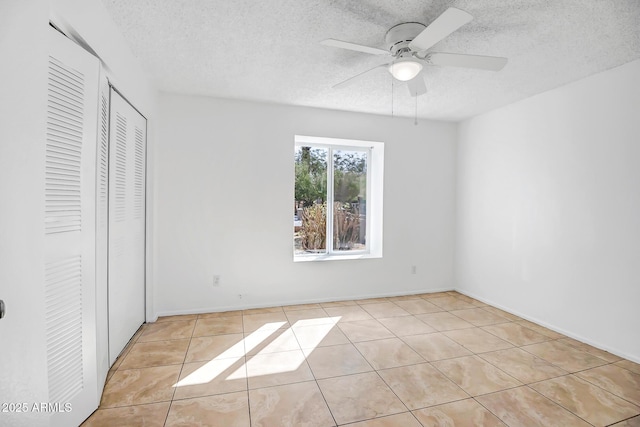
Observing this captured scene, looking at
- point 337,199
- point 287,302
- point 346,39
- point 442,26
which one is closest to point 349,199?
point 337,199

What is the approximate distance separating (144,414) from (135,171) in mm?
1912

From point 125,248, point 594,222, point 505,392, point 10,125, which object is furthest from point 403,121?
point 10,125

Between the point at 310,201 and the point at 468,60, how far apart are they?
2.52 m

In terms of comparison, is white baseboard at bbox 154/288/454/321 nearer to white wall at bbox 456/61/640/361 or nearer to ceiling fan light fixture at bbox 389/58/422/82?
white wall at bbox 456/61/640/361

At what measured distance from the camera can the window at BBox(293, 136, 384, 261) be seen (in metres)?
4.02

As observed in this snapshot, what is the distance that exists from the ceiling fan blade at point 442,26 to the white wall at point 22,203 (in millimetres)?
1800

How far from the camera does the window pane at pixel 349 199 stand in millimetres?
4207

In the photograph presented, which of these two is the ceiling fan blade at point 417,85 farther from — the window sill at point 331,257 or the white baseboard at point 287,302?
the white baseboard at point 287,302

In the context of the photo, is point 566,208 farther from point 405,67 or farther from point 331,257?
point 331,257

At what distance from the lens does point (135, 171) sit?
2711 mm

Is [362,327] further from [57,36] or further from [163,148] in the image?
[57,36]

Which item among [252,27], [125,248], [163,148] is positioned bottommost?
[125,248]

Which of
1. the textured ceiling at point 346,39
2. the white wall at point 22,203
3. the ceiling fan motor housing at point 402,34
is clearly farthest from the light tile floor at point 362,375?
the textured ceiling at point 346,39

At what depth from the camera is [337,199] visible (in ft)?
13.8
